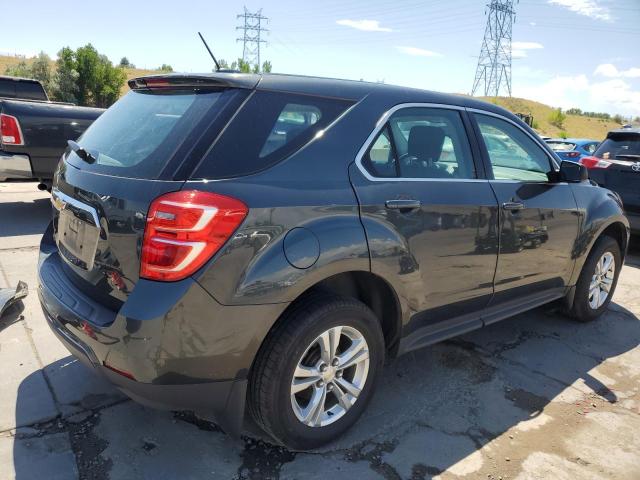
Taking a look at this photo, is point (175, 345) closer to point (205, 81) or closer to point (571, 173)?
point (205, 81)

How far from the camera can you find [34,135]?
21.3 ft

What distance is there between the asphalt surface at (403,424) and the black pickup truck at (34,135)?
3.09m

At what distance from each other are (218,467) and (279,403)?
0.45 meters

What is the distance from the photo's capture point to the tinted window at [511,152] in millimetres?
3412

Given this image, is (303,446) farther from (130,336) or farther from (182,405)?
(130,336)

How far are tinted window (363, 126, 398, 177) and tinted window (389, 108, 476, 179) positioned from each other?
2.2 inches

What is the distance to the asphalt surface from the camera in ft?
8.14

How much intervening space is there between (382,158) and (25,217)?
599 centimetres

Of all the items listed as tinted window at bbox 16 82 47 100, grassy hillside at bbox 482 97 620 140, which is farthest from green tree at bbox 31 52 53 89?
grassy hillside at bbox 482 97 620 140

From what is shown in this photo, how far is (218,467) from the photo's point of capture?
2461 millimetres

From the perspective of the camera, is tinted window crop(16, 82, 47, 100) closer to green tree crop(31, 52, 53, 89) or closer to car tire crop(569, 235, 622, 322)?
car tire crop(569, 235, 622, 322)

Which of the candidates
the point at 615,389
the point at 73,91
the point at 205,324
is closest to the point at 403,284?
the point at 205,324

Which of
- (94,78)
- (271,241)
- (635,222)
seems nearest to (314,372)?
(271,241)

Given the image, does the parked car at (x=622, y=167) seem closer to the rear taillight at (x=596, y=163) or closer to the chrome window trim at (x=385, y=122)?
the rear taillight at (x=596, y=163)
